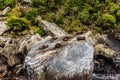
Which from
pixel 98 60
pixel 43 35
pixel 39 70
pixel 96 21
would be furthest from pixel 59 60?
pixel 96 21

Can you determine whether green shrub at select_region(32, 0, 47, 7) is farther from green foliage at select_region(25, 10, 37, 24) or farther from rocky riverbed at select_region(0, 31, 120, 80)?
rocky riverbed at select_region(0, 31, 120, 80)

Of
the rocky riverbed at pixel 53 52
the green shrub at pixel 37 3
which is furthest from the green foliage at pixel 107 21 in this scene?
the green shrub at pixel 37 3

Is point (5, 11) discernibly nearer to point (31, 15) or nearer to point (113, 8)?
point (31, 15)

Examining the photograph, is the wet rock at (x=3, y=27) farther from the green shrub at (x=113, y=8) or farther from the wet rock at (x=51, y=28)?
the green shrub at (x=113, y=8)

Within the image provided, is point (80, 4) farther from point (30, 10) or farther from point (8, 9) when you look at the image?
point (8, 9)

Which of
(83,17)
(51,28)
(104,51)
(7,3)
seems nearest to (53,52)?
(104,51)

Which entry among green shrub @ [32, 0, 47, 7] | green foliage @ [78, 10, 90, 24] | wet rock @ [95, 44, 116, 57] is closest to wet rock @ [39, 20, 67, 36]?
green foliage @ [78, 10, 90, 24]
